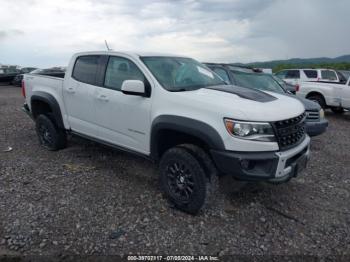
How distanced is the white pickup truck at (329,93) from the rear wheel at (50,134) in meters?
8.48

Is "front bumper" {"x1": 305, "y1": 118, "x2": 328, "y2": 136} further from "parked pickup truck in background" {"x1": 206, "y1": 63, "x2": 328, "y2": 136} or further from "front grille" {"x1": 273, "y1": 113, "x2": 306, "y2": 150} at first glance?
"front grille" {"x1": 273, "y1": 113, "x2": 306, "y2": 150}

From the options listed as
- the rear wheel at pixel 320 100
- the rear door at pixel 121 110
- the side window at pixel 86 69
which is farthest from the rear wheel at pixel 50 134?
the rear wheel at pixel 320 100

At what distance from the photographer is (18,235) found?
10.6 feet

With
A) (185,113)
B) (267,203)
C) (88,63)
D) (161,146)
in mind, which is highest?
(88,63)

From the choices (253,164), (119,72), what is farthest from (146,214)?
(119,72)

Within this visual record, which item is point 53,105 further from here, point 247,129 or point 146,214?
point 247,129

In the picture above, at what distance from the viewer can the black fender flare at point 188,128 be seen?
3.23m

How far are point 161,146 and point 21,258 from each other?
1.88 metres

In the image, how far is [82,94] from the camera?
4.82m

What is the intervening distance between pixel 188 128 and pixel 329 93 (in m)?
8.72

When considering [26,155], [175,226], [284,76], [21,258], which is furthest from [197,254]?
[284,76]

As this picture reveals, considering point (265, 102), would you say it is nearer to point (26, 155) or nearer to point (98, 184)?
point (98, 184)

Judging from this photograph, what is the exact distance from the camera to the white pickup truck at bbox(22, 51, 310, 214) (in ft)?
10.5

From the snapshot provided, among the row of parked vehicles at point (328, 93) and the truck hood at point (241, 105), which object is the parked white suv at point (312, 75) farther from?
the truck hood at point (241, 105)
